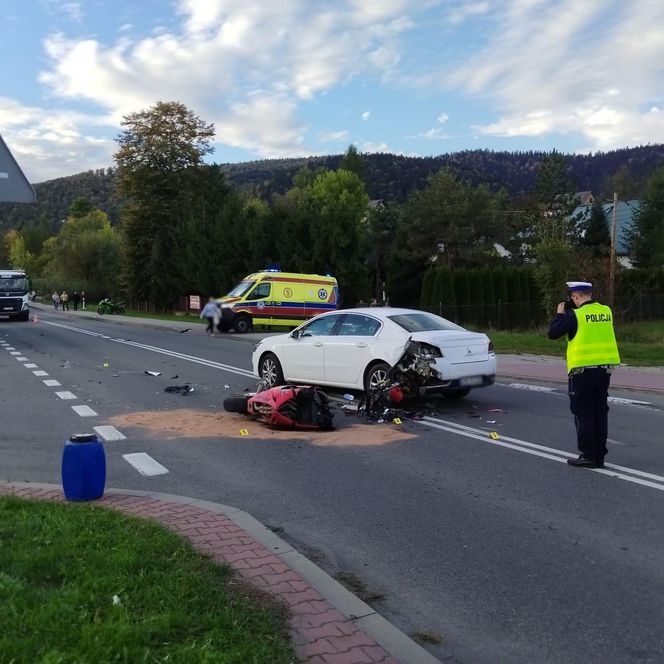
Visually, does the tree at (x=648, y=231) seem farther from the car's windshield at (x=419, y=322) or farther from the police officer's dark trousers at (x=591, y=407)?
the police officer's dark trousers at (x=591, y=407)

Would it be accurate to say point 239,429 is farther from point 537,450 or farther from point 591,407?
point 591,407

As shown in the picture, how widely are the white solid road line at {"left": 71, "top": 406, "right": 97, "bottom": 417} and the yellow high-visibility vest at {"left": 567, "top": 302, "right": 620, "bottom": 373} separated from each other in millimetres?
6810

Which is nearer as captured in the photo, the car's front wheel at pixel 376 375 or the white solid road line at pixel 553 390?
the car's front wheel at pixel 376 375

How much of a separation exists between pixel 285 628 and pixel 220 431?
5.98 m

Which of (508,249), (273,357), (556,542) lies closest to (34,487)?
(556,542)

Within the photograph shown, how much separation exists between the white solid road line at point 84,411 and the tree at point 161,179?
6144 millimetres

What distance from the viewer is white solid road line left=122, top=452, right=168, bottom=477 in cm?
722

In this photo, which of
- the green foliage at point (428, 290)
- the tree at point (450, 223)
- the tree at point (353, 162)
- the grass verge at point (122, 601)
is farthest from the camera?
the tree at point (353, 162)

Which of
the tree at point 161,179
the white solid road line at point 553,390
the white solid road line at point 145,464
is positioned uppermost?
the tree at point 161,179

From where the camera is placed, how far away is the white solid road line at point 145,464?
7225 mm

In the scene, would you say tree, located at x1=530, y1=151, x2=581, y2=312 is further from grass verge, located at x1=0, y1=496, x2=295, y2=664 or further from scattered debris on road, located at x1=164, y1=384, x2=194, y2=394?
grass verge, located at x1=0, y1=496, x2=295, y2=664

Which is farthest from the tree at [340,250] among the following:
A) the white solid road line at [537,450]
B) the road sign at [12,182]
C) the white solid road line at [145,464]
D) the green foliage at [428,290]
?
the road sign at [12,182]

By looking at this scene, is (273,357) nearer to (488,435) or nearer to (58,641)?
(488,435)

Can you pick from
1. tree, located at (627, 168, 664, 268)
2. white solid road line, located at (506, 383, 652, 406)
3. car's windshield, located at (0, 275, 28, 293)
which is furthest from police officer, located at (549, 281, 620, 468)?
tree, located at (627, 168, 664, 268)
